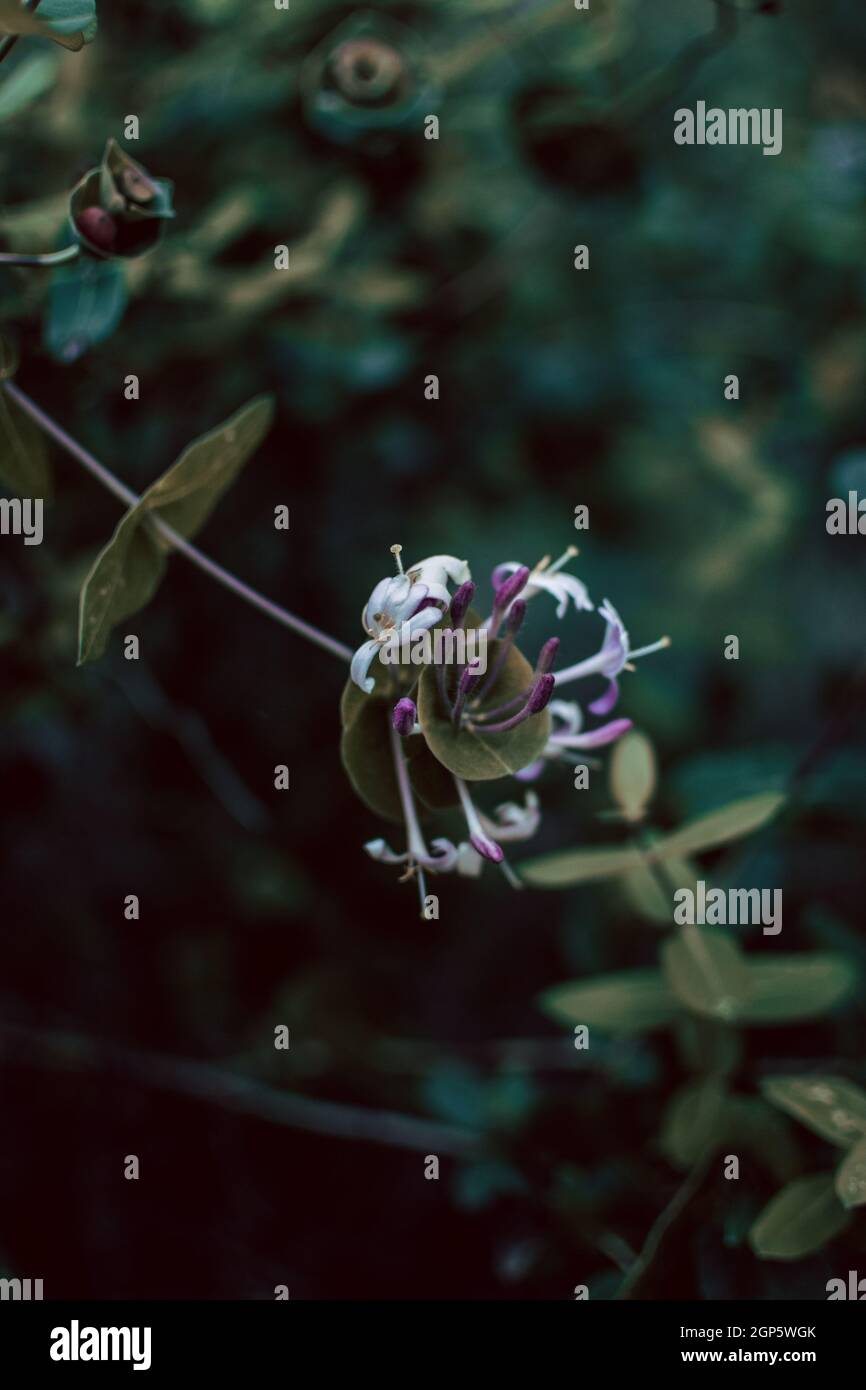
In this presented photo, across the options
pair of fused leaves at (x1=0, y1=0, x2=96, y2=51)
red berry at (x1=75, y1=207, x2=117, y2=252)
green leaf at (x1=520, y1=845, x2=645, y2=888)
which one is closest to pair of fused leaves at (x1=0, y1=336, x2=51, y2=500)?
red berry at (x1=75, y1=207, x2=117, y2=252)

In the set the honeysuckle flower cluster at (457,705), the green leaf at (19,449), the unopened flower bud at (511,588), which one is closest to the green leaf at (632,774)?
the honeysuckle flower cluster at (457,705)

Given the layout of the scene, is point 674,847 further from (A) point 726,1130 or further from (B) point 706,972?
(A) point 726,1130

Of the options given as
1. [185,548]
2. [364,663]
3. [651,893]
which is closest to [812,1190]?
[651,893]

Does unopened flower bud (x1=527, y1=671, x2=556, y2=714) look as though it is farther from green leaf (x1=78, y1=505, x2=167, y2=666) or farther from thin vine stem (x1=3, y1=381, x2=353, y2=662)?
green leaf (x1=78, y1=505, x2=167, y2=666)

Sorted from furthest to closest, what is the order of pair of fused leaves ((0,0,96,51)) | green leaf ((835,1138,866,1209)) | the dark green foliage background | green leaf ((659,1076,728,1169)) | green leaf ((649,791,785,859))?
the dark green foliage background
green leaf ((659,1076,728,1169))
green leaf ((649,791,785,859))
green leaf ((835,1138,866,1209))
pair of fused leaves ((0,0,96,51))

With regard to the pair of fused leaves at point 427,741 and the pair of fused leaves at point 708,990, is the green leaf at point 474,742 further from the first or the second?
the pair of fused leaves at point 708,990

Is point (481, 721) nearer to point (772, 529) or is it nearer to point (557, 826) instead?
point (557, 826)
